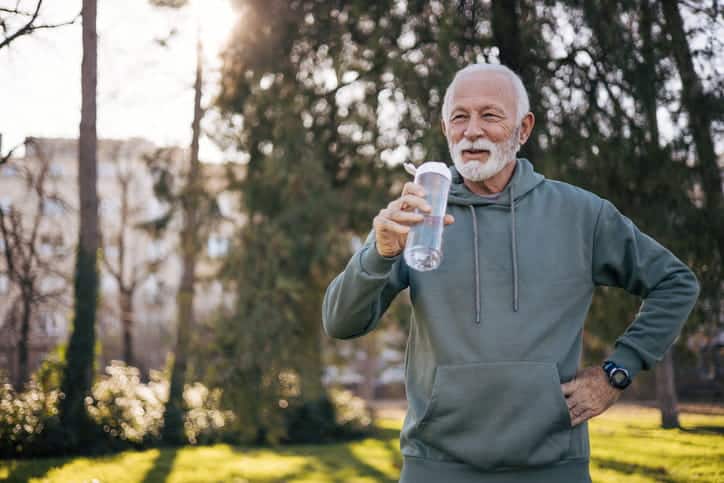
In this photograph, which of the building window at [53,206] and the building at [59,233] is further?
the building window at [53,206]

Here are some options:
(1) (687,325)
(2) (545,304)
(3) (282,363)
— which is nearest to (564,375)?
(2) (545,304)

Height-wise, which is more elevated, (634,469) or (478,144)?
(478,144)

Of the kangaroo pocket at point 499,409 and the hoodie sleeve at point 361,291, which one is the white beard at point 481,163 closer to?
the hoodie sleeve at point 361,291

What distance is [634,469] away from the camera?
22.7 ft

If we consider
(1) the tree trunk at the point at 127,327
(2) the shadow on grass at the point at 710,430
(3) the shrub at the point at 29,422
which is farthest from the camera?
(1) the tree trunk at the point at 127,327

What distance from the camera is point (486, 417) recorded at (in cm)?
195

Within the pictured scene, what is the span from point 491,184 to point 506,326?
0.43 m

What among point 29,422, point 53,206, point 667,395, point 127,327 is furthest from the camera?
point 127,327

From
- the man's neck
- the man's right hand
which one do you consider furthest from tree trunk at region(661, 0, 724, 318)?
the man's right hand

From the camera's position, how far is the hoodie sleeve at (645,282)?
2078 millimetres

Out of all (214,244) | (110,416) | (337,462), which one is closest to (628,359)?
(337,462)

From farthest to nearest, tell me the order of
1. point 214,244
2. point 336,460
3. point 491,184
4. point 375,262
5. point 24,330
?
1. point 214,244
2. point 336,460
3. point 24,330
4. point 491,184
5. point 375,262

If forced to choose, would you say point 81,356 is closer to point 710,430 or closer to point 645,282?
point 710,430

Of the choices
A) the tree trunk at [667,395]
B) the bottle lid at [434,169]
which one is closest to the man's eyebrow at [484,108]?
the bottle lid at [434,169]
